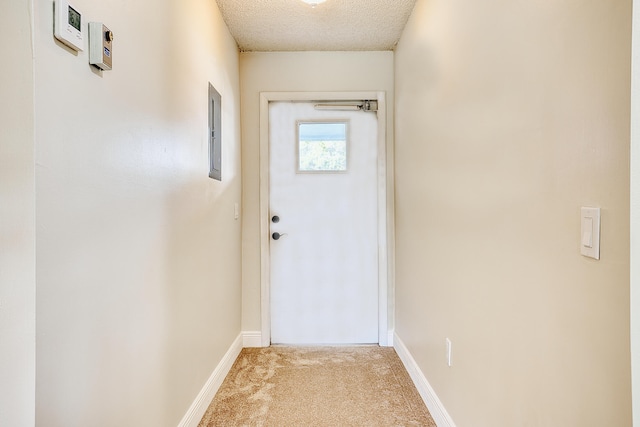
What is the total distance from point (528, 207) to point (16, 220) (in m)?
1.21

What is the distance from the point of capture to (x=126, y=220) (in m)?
1.26

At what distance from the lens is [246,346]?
3.09m

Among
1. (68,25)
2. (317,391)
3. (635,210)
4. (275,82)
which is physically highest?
(275,82)

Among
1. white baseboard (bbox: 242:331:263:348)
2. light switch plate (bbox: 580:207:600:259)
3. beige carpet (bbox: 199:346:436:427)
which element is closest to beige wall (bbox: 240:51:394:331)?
white baseboard (bbox: 242:331:263:348)

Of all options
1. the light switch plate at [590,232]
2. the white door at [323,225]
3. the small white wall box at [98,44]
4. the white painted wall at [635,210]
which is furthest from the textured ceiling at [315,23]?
the white painted wall at [635,210]

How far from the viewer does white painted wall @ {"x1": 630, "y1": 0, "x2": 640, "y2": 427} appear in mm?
541

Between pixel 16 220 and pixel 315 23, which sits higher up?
pixel 315 23

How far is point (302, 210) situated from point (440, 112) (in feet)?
4.94

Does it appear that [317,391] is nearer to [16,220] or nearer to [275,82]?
[16,220]

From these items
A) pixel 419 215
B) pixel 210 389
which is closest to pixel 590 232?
pixel 419 215

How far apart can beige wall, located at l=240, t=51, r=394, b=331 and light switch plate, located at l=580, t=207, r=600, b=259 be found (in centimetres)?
231

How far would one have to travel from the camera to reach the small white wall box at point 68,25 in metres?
0.91

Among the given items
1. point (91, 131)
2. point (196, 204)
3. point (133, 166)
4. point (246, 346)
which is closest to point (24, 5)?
point (91, 131)

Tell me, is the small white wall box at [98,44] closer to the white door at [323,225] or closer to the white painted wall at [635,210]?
the white painted wall at [635,210]
